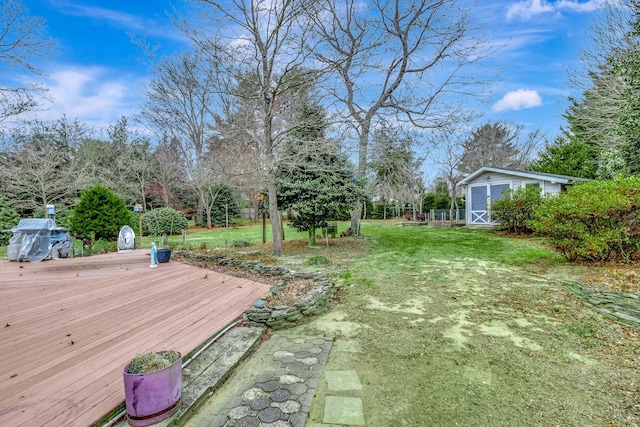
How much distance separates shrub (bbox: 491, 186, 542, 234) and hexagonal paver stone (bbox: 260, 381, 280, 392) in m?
10.8

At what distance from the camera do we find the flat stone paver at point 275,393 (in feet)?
6.18

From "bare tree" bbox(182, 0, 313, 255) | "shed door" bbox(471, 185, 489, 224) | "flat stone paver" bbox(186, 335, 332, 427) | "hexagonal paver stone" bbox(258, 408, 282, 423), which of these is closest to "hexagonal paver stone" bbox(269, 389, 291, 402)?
"flat stone paver" bbox(186, 335, 332, 427)

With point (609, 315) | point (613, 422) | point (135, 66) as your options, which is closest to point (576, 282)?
point (609, 315)

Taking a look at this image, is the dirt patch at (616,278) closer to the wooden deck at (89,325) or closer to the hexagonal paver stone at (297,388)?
the hexagonal paver stone at (297,388)

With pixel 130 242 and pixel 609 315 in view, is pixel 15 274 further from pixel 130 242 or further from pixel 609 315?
pixel 609 315

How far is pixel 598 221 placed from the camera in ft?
18.2

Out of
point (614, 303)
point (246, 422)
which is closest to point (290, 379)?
point (246, 422)

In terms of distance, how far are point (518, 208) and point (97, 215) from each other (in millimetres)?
15126

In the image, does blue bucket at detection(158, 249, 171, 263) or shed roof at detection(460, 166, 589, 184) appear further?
shed roof at detection(460, 166, 589, 184)

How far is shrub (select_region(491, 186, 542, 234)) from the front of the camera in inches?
398

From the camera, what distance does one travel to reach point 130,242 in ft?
29.7

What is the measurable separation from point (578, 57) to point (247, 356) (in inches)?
503

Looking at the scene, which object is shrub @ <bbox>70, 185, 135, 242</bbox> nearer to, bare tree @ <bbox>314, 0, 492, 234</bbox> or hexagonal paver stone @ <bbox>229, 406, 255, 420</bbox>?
bare tree @ <bbox>314, 0, 492, 234</bbox>

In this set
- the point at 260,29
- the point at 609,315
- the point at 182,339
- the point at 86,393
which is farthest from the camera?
the point at 260,29
